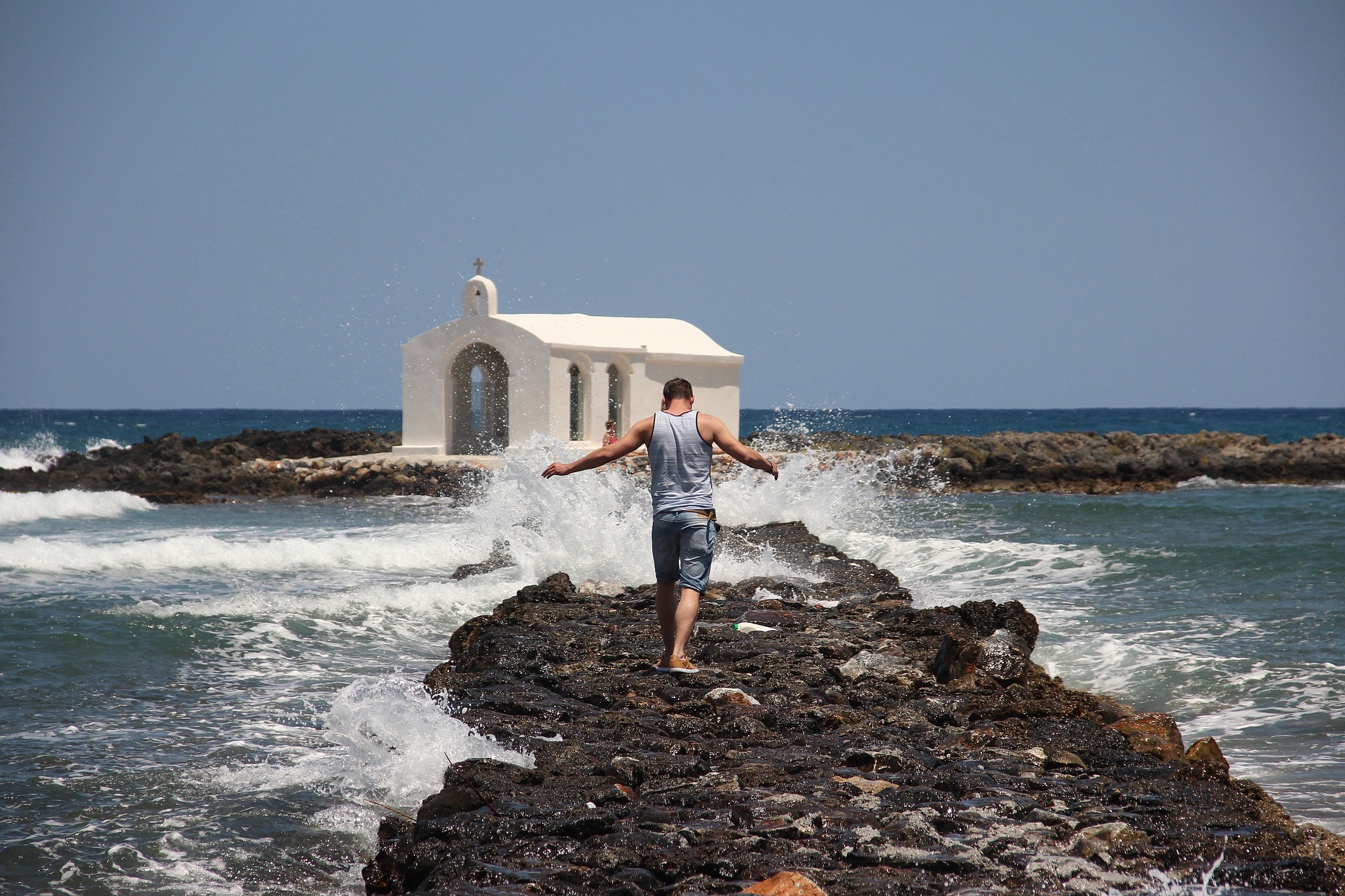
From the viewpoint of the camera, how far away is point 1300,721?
711 cm

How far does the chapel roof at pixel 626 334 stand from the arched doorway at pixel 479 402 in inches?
66.8

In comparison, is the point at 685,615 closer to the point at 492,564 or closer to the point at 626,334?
the point at 492,564

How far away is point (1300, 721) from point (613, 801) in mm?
4891

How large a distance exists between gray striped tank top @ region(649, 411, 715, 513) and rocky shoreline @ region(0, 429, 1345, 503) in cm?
1886

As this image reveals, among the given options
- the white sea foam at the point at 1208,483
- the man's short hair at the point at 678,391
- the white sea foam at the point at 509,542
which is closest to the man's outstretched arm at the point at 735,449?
the man's short hair at the point at 678,391

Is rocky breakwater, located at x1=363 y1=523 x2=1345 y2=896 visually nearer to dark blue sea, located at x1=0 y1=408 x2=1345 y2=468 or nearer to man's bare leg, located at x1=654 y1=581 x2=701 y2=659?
man's bare leg, located at x1=654 y1=581 x2=701 y2=659

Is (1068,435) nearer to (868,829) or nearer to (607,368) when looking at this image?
(607,368)

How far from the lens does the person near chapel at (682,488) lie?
21.5 feet

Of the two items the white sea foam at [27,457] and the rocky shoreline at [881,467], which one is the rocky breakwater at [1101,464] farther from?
the white sea foam at [27,457]

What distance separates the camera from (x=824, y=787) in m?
4.76

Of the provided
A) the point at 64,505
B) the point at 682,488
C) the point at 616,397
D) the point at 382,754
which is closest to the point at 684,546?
the point at 682,488

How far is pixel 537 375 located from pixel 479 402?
4152mm

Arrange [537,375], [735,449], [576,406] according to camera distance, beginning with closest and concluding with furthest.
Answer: [735,449] → [537,375] → [576,406]

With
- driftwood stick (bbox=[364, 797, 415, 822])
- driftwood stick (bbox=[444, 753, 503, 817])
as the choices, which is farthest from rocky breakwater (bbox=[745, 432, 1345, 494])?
driftwood stick (bbox=[444, 753, 503, 817])
